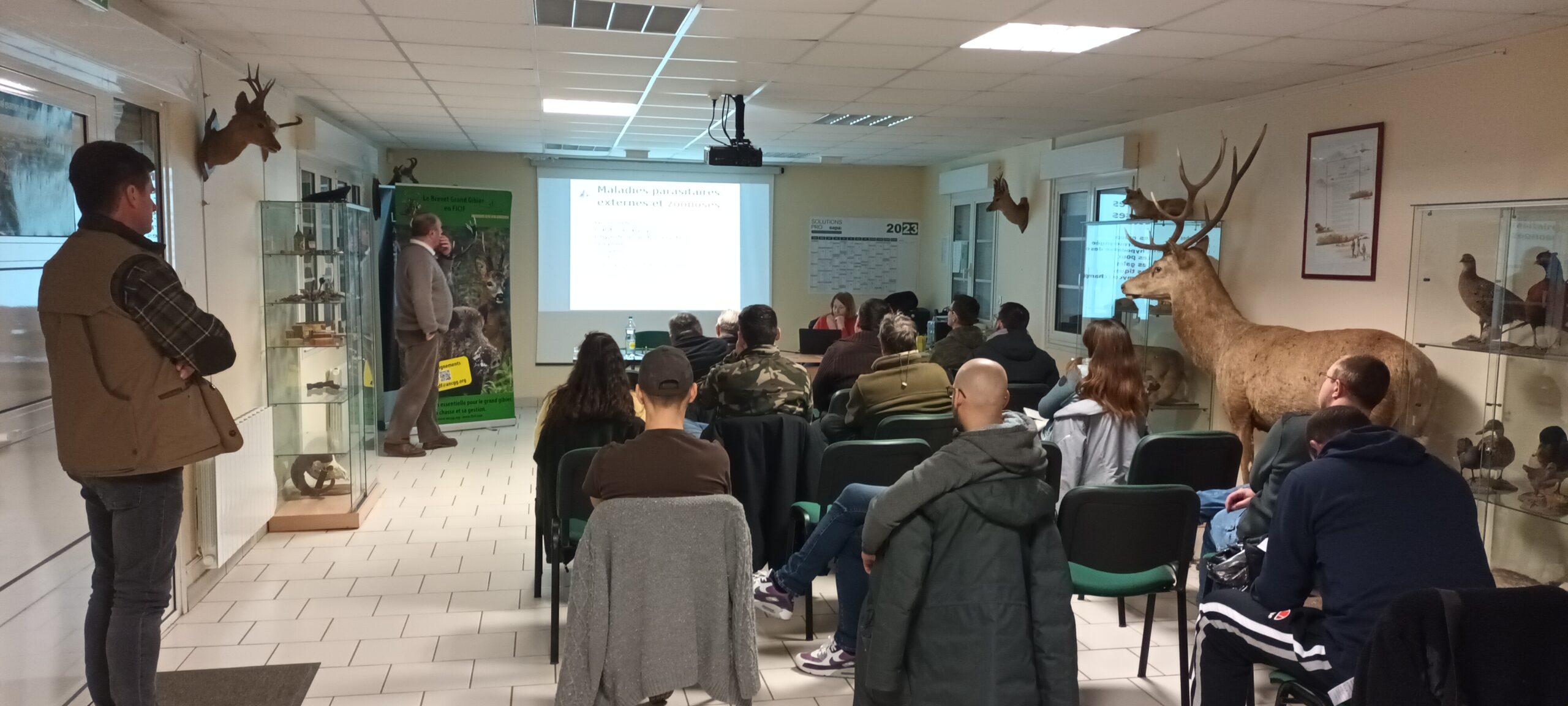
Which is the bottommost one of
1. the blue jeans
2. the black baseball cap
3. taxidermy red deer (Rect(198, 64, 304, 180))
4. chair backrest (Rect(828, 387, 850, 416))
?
the blue jeans

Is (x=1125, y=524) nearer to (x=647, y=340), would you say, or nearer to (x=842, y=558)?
(x=842, y=558)

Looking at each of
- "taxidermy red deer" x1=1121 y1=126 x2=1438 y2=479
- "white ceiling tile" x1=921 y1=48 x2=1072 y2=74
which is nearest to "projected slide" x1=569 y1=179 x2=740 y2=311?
"taxidermy red deer" x1=1121 y1=126 x2=1438 y2=479

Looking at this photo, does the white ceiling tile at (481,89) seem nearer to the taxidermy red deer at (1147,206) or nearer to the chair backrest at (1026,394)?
the chair backrest at (1026,394)

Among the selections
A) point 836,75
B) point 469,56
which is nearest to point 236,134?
point 469,56

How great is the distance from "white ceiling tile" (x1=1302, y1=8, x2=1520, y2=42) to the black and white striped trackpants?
2.17 meters

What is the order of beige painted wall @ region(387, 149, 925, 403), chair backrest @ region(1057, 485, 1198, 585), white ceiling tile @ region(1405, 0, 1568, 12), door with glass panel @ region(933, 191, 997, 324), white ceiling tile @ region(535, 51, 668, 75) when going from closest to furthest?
1. chair backrest @ region(1057, 485, 1198, 585)
2. white ceiling tile @ region(1405, 0, 1568, 12)
3. white ceiling tile @ region(535, 51, 668, 75)
4. door with glass panel @ region(933, 191, 997, 324)
5. beige painted wall @ region(387, 149, 925, 403)

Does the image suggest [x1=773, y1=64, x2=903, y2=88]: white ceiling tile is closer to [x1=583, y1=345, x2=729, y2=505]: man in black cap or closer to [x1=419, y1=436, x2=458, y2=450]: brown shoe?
[x1=583, y1=345, x2=729, y2=505]: man in black cap

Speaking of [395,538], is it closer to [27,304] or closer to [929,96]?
[27,304]

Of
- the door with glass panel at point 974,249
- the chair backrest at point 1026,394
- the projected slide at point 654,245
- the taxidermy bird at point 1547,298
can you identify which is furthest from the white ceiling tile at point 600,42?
the projected slide at point 654,245

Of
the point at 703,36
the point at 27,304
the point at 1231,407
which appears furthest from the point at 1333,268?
the point at 27,304

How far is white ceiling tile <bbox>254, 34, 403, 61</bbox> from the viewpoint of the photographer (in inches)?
162

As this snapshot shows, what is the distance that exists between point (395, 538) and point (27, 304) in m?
2.39

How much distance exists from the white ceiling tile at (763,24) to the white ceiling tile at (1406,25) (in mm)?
1791

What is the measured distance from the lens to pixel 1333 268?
184 inches
